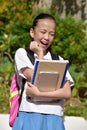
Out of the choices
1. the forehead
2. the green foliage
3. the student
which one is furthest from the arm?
the green foliage

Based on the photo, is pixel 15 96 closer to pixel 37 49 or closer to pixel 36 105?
pixel 36 105

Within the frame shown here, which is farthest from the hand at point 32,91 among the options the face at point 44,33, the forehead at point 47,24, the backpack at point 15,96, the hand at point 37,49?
the forehead at point 47,24

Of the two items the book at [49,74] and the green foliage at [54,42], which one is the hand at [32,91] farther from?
the green foliage at [54,42]

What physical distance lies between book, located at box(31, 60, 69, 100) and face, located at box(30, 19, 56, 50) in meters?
0.22

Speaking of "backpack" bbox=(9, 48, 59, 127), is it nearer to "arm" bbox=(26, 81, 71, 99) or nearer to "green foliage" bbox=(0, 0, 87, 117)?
"arm" bbox=(26, 81, 71, 99)

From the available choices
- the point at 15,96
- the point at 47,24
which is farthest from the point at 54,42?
the point at 15,96

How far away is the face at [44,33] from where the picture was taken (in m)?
3.20

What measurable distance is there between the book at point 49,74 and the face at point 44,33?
0.74ft

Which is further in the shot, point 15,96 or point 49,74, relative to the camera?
point 15,96

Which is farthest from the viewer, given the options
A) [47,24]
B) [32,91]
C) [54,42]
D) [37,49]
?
[54,42]

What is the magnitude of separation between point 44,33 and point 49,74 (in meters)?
0.32

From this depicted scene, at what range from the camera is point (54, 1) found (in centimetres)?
866

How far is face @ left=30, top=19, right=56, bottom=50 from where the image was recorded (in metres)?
3.20

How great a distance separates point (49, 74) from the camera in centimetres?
305
